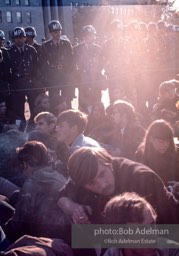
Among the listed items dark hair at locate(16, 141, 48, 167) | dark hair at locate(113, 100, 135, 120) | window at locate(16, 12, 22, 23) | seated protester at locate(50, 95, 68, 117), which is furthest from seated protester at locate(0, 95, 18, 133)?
window at locate(16, 12, 22, 23)

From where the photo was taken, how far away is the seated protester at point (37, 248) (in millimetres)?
2871

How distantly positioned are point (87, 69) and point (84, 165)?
6.73m

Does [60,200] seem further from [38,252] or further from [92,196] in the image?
[38,252]

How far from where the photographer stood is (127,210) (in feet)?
9.05

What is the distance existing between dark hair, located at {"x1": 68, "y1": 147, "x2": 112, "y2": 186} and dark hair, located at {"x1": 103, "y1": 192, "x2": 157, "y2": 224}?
62 centimetres

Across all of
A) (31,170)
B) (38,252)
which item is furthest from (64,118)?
(38,252)

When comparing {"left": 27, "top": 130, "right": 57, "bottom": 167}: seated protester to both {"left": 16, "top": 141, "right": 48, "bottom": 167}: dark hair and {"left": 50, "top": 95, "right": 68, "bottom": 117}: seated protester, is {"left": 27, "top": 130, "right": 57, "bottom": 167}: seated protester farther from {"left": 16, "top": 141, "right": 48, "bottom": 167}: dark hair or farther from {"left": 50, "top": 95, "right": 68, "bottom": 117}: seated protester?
{"left": 50, "top": 95, "right": 68, "bottom": 117}: seated protester

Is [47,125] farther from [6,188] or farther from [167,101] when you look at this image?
[167,101]

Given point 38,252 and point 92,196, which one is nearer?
point 38,252

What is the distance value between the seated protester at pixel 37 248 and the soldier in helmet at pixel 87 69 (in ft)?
21.8

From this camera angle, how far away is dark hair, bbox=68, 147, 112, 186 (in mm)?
3443

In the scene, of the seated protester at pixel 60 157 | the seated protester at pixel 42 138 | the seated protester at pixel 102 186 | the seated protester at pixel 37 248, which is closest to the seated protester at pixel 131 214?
the seated protester at pixel 37 248

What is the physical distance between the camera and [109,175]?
350 cm

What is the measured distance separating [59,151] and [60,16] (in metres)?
55.6
